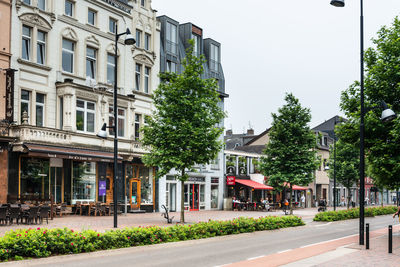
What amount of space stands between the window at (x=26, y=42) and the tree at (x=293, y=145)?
668 inches

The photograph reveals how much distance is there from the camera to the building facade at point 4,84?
24438mm

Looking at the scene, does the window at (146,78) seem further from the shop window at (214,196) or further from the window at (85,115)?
the shop window at (214,196)

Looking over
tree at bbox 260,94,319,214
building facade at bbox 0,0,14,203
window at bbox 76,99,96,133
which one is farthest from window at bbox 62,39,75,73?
tree at bbox 260,94,319,214

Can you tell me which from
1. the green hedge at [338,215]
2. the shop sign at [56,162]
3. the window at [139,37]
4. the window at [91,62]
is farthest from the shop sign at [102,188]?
the green hedge at [338,215]

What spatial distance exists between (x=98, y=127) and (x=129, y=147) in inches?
112

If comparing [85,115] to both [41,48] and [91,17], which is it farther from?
[91,17]

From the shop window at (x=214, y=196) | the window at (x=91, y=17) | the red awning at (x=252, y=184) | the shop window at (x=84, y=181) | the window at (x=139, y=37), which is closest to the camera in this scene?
the shop window at (x=84, y=181)

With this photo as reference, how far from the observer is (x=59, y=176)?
27984 millimetres

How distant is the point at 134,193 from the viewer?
3412 cm

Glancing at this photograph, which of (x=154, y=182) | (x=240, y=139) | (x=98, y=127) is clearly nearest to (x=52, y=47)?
(x=98, y=127)

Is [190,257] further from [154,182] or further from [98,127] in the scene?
[154,182]

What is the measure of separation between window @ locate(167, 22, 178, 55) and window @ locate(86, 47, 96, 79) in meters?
8.60

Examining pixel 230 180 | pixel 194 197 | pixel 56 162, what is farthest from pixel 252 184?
pixel 56 162

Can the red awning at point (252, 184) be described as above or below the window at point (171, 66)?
below
